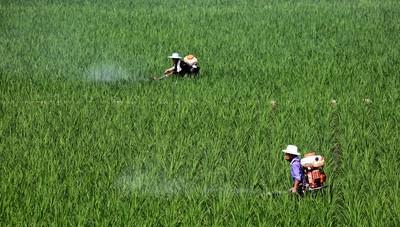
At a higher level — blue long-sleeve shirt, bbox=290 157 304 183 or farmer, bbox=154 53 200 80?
farmer, bbox=154 53 200 80

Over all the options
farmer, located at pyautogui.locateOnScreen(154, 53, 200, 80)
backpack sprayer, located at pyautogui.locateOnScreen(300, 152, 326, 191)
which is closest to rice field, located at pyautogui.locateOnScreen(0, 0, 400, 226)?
backpack sprayer, located at pyautogui.locateOnScreen(300, 152, 326, 191)

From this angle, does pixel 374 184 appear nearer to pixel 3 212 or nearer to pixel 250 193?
pixel 250 193

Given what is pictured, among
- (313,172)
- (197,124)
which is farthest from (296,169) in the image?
(197,124)

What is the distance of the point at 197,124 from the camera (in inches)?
263

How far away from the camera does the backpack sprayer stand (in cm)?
436

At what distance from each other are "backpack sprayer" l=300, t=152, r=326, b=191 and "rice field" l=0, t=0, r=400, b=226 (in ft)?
0.28

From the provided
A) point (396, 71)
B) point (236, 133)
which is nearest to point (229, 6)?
point (396, 71)

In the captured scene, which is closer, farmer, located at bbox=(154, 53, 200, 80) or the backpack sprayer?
the backpack sprayer

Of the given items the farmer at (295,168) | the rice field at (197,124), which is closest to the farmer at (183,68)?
the rice field at (197,124)

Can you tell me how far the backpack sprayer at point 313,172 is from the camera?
436 centimetres

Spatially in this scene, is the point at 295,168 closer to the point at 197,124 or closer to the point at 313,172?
the point at 313,172

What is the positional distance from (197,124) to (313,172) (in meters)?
2.38

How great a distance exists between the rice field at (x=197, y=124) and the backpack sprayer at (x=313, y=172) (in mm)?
84

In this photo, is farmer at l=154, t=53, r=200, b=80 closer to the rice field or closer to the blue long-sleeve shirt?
the rice field
